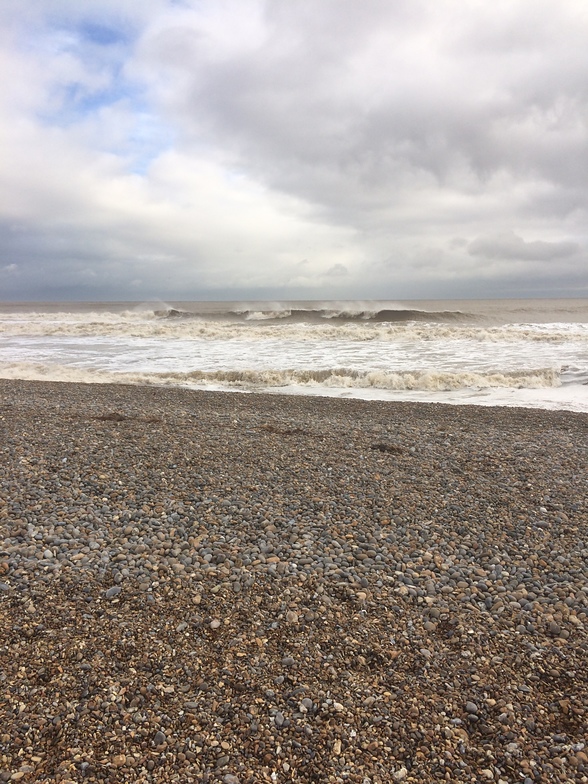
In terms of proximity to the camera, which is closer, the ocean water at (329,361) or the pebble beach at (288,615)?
the pebble beach at (288,615)

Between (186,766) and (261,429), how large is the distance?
6679 mm

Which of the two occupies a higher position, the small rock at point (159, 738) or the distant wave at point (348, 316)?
the distant wave at point (348, 316)

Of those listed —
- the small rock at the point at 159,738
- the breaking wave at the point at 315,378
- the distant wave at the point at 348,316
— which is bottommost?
the small rock at the point at 159,738

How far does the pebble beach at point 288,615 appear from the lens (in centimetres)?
267

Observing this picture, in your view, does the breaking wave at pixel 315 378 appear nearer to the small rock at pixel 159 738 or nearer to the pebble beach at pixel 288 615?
the pebble beach at pixel 288 615

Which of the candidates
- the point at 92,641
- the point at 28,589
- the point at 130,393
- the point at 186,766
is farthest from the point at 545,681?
the point at 130,393

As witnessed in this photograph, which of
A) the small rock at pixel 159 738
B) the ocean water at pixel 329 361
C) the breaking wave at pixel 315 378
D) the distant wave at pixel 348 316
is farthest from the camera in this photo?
the distant wave at pixel 348 316

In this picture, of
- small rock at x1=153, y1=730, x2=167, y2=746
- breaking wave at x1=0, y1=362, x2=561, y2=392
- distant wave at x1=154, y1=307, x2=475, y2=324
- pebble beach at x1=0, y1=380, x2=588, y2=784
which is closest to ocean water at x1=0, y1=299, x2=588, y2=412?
breaking wave at x1=0, y1=362, x2=561, y2=392

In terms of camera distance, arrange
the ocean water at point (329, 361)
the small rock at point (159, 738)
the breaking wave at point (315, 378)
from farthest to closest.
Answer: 1. the breaking wave at point (315, 378)
2. the ocean water at point (329, 361)
3. the small rock at point (159, 738)

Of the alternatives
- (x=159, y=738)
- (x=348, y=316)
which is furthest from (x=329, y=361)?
(x=348, y=316)

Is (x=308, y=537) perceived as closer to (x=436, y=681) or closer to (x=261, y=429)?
(x=436, y=681)

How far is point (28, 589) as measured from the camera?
3.99m

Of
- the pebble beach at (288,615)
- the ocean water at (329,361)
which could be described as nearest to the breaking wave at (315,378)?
the ocean water at (329,361)

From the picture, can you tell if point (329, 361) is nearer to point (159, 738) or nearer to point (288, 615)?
point (288, 615)
